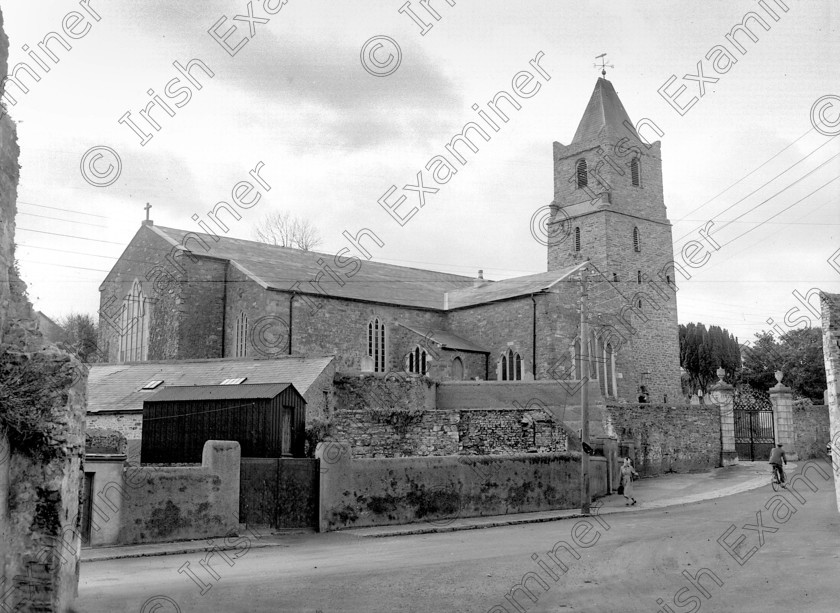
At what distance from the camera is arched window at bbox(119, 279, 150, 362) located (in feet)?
123

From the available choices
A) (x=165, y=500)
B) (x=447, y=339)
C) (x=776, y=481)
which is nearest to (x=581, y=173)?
(x=447, y=339)

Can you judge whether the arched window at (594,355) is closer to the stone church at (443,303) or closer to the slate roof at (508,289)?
A: the stone church at (443,303)

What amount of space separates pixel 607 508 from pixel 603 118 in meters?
32.2

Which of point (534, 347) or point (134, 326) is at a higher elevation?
point (134, 326)

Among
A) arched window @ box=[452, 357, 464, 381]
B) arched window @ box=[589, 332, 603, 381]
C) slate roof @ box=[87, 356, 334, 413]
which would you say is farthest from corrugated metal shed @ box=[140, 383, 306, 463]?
arched window @ box=[589, 332, 603, 381]

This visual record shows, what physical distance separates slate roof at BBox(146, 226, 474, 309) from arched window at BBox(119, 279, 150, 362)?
324 centimetres

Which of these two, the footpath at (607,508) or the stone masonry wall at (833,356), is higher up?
the stone masonry wall at (833,356)

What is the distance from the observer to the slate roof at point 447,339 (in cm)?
3875

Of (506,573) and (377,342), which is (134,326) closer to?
(377,342)

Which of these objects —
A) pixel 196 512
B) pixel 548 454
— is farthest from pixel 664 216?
pixel 196 512

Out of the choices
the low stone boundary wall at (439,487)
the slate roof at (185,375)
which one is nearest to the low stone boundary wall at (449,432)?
the low stone boundary wall at (439,487)

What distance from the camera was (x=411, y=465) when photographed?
65.9 ft

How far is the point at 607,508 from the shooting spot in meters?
23.1

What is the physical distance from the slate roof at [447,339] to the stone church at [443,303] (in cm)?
11
